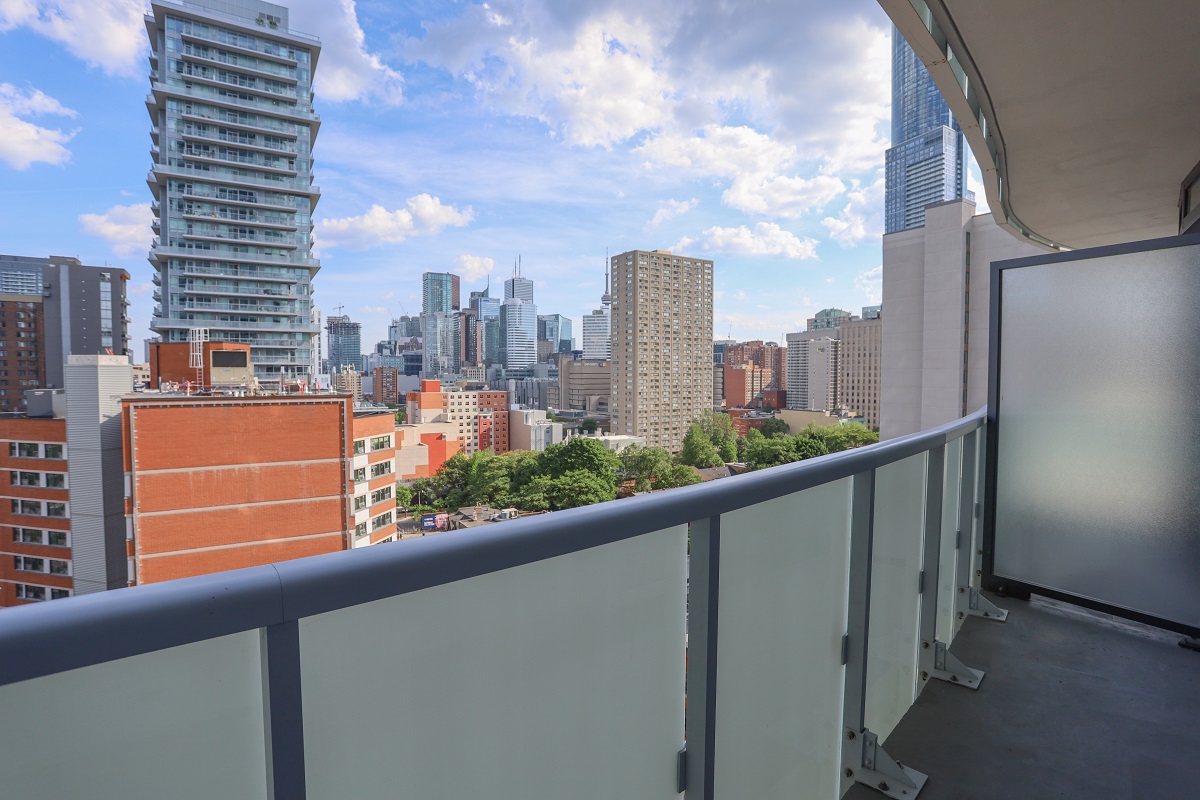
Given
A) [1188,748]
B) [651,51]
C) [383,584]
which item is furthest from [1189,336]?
[651,51]

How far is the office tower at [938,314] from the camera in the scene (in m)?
26.0

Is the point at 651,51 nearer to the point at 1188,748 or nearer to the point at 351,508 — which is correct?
the point at 351,508

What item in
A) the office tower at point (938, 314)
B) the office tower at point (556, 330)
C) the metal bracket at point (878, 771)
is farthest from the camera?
the office tower at point (556, 330)

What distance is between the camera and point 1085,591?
2717 mm

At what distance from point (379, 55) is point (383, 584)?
418 feet

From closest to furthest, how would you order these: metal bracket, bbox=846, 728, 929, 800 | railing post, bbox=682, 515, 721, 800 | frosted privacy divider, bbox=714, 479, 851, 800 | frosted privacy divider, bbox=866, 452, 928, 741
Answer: railing post, bbox=682, 515, 721, 800 < frosted privacy divider, bbox=714, 479, 851, 800 < metal bracket, bbox=846, 728, 929, 800 < frosted privacy divider, bbox=866, 452, 928, 741

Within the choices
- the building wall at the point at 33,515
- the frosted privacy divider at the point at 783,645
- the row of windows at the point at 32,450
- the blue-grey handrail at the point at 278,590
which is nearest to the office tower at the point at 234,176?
the building wall at the point at 33,515

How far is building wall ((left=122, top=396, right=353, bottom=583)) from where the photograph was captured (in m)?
18.9

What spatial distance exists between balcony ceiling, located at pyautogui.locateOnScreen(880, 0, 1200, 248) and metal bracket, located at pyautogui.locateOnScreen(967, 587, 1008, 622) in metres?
Result: 2.18

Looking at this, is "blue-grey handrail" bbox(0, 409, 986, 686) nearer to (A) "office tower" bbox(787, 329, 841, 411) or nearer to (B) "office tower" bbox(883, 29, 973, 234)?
(A) "office tower" bbox(787, 329, 841, 411)

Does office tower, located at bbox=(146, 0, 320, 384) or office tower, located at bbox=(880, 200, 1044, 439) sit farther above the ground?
office tower, located at bbox=(146, 0, 320, 384)

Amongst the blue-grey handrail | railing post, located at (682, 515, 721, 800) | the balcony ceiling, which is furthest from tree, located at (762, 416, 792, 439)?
the blue-grey handrail

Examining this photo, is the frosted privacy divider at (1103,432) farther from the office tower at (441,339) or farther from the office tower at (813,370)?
the office tower at (441,339)

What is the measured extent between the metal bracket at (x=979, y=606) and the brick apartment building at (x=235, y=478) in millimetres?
20531
